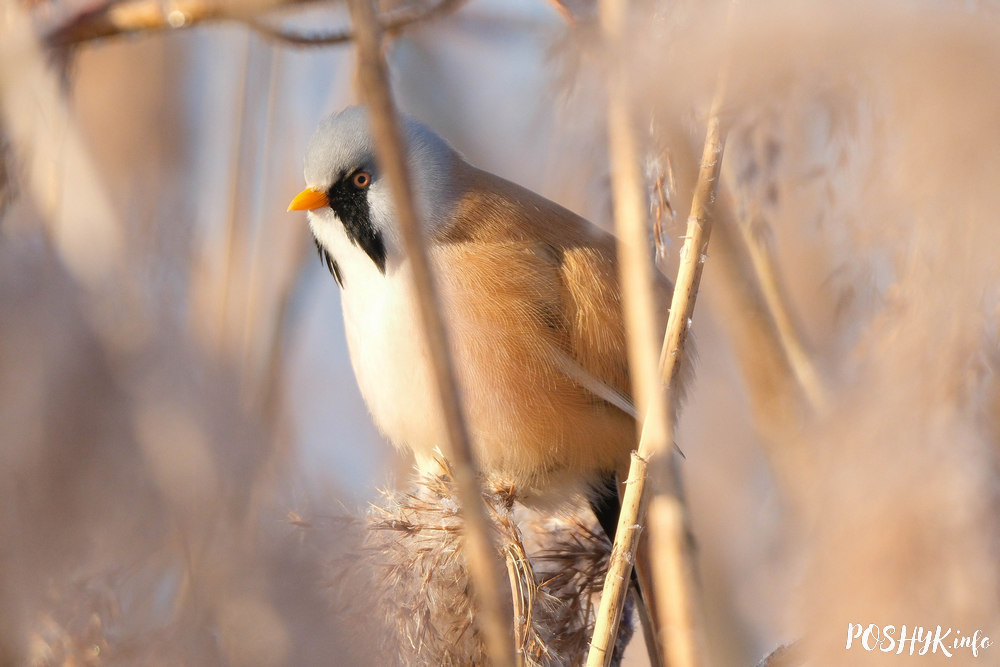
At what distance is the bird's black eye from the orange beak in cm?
9

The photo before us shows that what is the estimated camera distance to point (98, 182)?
2.38m

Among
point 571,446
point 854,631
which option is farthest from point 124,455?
point 854,631

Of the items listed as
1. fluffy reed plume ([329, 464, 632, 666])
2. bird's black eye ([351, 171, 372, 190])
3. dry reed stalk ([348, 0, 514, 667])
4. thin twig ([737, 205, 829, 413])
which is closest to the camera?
dry reed stalk ([348, 0, 514, 667])

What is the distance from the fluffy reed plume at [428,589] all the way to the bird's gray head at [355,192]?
0.69 metres

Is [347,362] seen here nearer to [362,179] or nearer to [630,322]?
[362,179]

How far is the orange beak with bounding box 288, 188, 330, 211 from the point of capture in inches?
94.9

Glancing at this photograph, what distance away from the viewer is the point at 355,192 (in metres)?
2.45

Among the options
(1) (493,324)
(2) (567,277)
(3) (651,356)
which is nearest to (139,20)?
(1) (493,324)

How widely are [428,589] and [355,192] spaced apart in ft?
3.53

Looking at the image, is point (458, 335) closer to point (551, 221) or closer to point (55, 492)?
point (551, 221)

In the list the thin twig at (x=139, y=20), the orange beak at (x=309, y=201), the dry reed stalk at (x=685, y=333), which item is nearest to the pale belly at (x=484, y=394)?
the orange beak at (x=309, y=201)

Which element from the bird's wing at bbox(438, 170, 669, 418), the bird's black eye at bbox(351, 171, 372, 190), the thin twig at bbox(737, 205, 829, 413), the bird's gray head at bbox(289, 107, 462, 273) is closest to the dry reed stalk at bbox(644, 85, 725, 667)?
the thin twig at bbox(737, 205, 829, 413)

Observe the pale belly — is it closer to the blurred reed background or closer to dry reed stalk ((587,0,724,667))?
the blurred reed background

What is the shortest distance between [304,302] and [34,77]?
88 cm
